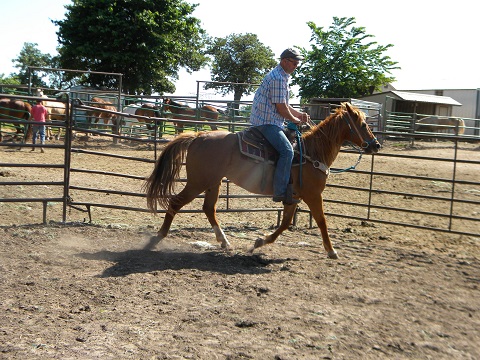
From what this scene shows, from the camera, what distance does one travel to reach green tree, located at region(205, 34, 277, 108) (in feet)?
187

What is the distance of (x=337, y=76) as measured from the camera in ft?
119

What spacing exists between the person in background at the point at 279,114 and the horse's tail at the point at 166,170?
2.93ft

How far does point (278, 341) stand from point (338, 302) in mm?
1113

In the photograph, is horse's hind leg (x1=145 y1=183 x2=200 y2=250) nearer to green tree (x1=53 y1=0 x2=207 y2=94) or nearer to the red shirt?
the red shirt

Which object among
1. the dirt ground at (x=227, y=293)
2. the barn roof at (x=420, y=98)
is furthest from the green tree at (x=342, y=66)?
A: the dirt ground at (x=227, y=293)

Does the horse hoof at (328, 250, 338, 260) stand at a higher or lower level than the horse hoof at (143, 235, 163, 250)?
higher

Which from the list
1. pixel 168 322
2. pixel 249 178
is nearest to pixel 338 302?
pixel 168 322

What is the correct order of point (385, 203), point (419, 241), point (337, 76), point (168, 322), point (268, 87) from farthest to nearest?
point (337, 76)
point (385, 203)
point (419, 241)
point (268, 87)
point (168, 322)

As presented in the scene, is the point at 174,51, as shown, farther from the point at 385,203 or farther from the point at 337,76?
the point at 385,203

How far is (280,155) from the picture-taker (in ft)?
20.4

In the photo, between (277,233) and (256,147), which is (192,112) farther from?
(256,147)

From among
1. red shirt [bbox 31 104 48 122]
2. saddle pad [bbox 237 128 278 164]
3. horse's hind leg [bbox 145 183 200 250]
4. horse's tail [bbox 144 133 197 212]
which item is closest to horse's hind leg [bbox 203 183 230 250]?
horse's hind leg [bbox 145 183 200 250]

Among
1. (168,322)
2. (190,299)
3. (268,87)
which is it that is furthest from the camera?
(268,87)

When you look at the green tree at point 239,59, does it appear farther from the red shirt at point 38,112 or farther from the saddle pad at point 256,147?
the saddle pad at point 256,147
